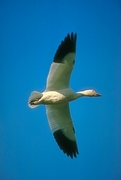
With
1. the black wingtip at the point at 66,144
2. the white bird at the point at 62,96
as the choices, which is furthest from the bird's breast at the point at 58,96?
the black wingtip at the point at 66,144

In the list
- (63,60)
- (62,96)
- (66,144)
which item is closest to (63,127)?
(66,144)

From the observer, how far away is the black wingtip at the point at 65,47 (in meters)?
1.77

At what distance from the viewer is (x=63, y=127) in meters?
1.97

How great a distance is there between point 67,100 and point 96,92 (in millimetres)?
202

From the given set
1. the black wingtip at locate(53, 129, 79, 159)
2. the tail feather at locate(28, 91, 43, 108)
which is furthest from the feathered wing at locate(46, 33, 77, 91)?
the black wingtip at locate(53, 129, 79, 159)

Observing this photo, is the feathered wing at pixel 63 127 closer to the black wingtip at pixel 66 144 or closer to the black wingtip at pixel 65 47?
the black wingtip at pixel 66 144

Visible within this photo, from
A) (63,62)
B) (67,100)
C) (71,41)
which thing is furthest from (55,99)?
(71,41)

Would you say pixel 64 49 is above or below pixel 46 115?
above

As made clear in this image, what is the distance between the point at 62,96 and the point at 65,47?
250mm

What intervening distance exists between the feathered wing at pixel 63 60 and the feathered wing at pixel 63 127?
19 centimetres

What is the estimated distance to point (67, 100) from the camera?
1835mm

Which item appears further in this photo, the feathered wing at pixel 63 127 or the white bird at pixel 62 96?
the feathered wing at pixel 63 127

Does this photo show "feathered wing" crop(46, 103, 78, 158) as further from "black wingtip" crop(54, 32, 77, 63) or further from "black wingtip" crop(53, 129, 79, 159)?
"black wingtip" crop(54, 32, 77, 63)

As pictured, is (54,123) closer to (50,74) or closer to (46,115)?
(46,115)
